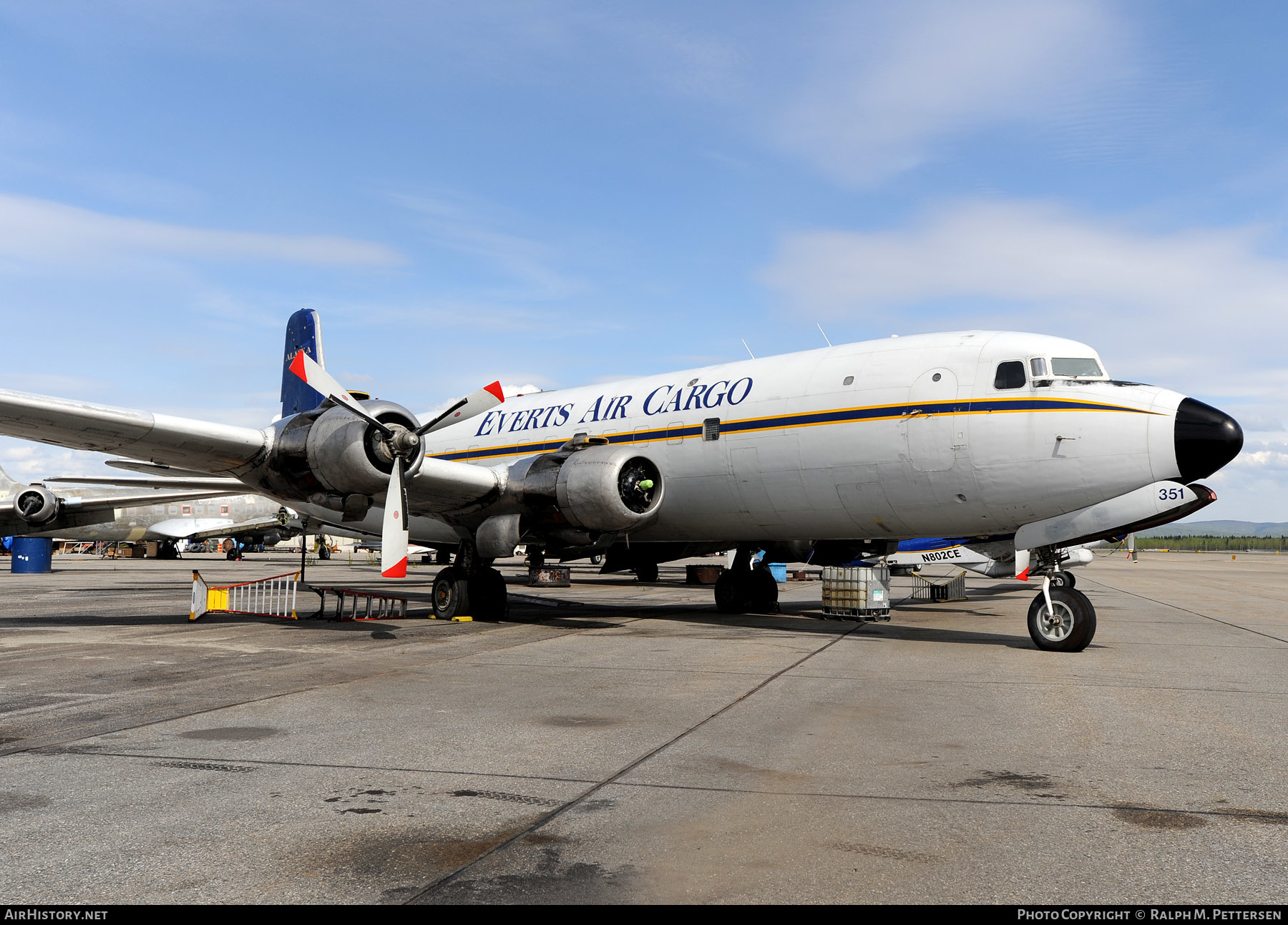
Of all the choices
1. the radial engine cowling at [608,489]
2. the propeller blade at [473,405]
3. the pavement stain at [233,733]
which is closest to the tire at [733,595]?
the radial engine cowling at [608,489]

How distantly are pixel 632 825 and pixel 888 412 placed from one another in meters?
10.1

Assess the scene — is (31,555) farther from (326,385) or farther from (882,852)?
(882,852)

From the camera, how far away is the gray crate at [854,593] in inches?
722

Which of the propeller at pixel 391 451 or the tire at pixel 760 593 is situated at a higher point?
the propeller at pixel 391 451

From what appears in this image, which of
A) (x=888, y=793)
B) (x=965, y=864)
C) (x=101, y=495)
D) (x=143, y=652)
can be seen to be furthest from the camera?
(x=101, y=495)

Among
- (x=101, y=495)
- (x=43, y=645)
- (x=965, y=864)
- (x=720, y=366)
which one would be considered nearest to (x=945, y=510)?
(x=720, y=366)

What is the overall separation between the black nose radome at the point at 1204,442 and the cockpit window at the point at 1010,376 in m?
2.00

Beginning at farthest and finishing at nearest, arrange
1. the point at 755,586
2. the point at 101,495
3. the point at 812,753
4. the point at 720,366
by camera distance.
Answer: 1. the point at 101,495
2. the point at 755,586
3. the point at 720,366
4. the point at 812,753

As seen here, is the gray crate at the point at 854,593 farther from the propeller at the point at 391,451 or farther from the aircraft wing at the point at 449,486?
the propeller at the point at 391,451

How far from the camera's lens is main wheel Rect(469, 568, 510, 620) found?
1758cm

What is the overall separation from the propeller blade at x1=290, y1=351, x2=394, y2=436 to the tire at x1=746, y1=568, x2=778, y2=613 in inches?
356

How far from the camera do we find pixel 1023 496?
12898 mm

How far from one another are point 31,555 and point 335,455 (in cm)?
3323

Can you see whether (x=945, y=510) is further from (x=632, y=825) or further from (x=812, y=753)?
(x=632, y=825)
